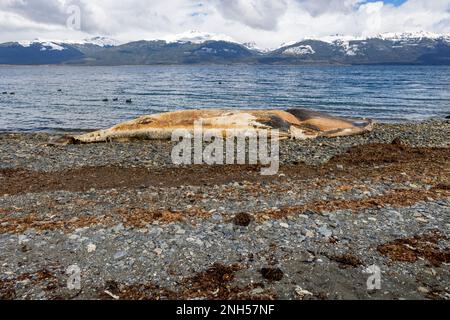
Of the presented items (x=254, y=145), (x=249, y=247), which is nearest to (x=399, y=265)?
(x=249, y=247)

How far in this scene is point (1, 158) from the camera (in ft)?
57.1

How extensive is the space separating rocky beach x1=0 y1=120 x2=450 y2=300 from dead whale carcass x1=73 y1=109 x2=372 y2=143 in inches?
208

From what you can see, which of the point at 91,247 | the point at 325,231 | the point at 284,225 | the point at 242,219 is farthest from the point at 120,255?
the point at 325,231

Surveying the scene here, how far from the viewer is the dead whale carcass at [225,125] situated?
67.0 feet

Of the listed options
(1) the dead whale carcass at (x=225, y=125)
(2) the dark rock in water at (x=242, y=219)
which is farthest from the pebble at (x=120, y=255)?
(1) the dead whale carcass at (x=225, y=125)

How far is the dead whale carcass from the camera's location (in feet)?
67.0

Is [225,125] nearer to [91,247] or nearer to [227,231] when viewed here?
[227,231]

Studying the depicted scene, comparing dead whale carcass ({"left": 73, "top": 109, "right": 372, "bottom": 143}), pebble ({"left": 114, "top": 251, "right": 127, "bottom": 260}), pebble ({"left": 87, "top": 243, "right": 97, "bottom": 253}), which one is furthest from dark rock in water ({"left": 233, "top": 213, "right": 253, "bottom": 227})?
dead whale carcass ({"left": 73, "top": 109, "right": 372, "bottom": 143})

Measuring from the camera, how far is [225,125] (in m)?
20.2

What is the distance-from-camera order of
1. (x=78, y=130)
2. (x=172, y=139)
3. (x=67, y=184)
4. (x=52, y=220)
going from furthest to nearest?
(x=78, y=130), (x=172, y=139), (x=67, y=184), (x=52, y=220)

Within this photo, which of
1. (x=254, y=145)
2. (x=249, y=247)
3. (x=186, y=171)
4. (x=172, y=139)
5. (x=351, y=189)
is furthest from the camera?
(x=172, y=139)

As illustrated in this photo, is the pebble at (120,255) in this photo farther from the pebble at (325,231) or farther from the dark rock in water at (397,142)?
the dark rock in water at (397,142)
